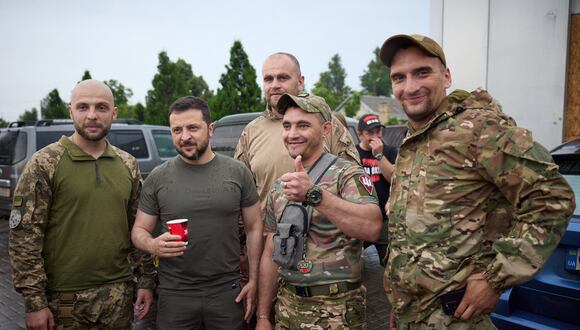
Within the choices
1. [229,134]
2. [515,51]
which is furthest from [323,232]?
[515,51]

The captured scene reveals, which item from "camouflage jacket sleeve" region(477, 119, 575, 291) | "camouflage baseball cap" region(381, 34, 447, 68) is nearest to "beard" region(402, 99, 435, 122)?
"camouflage baseball cap" region(381, 34, 447, 68)

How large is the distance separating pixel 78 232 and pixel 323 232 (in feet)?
4.98

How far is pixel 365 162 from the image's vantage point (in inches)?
210

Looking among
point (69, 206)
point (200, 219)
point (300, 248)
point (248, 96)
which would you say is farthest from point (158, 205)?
point (248, 96)

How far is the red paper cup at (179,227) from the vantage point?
Answer: 2146mm

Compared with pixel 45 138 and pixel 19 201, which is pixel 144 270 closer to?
pixel 19 201

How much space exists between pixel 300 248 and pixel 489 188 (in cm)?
96

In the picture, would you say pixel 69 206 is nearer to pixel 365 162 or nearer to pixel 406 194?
pixel 406 194

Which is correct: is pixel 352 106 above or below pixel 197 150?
above

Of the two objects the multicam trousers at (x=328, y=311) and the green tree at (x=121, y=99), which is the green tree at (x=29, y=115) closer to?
the green tree at (x=121, y=99)

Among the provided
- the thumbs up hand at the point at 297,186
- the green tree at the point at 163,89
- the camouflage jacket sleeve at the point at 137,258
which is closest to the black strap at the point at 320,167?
the thumbs up hand at the point at 297,186

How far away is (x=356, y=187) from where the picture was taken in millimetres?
2139

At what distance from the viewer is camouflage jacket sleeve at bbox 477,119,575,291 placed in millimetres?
1521

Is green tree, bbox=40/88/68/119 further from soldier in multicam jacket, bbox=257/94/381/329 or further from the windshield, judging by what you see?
soldier in multicam jacket, bbox=257/94/381/329
